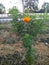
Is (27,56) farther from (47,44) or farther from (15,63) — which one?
(47,44)

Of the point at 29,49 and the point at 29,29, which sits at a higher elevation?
the point at 29,29

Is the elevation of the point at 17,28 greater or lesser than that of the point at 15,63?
greater

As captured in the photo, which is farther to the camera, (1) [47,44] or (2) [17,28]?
(1) [47,44]

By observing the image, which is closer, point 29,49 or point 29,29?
point 29,49

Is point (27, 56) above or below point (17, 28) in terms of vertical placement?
below

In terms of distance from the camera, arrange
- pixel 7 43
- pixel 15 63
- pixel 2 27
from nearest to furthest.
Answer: pixel 15 63
pixel 7 43
pixel 2 27

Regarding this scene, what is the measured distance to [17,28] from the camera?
3.27 m

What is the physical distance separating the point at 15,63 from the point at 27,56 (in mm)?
303

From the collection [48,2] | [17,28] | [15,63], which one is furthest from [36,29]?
[48,2]

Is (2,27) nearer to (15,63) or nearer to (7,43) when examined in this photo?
(7,43)

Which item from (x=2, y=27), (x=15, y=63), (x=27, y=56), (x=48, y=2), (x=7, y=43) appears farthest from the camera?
(x=48, y=2)

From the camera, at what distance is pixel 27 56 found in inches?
113

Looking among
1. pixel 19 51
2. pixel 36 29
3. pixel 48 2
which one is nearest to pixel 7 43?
pixel 19 51

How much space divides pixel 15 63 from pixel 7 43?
63 centimetres
